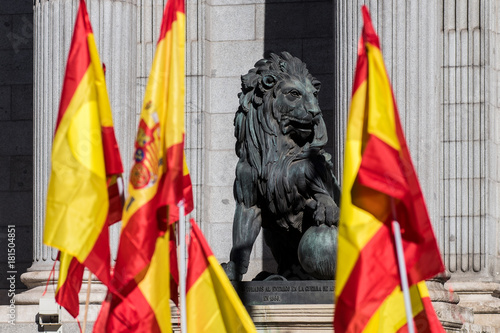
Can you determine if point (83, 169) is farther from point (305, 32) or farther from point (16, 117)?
point (16, 117)

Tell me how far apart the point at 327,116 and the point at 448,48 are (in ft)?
7.03

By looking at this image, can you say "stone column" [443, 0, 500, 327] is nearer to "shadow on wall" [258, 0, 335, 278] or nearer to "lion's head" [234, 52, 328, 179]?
"shadow on wall" [258, 0, 335, 278]

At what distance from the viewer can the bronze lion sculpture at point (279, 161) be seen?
14.0 m

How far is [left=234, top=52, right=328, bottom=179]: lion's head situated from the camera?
14.1 meters

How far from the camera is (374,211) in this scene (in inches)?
365

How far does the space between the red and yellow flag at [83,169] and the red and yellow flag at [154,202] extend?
23 cm

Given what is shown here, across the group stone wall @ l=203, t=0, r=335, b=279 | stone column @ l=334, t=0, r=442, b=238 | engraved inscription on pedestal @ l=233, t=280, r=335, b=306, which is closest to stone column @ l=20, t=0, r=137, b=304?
stone wall @ l=203, t=0, r=335, b=279

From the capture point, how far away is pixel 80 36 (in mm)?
10234

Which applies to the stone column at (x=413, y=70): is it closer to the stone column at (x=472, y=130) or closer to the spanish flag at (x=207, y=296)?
the stone column at (x=472, y=130)

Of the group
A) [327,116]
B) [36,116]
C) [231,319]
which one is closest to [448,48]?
[327,116]

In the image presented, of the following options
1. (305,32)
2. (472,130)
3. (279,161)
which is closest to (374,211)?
(279,161)

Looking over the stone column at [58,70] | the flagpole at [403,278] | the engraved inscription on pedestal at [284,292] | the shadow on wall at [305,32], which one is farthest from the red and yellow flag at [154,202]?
the shadow on wall at [305,32]

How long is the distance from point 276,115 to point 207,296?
398 centimetres

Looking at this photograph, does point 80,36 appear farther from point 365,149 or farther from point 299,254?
point 299,254
